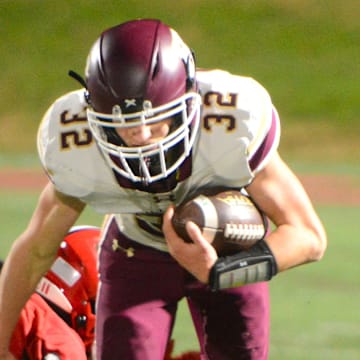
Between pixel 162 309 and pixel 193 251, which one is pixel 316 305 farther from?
pixel 193 251

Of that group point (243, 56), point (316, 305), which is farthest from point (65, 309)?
point (243, 56)

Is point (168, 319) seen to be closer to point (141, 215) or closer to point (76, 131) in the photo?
point (141, 215)

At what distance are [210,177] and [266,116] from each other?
0.25m

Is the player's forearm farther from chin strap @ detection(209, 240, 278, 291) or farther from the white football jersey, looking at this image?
the white football jersey

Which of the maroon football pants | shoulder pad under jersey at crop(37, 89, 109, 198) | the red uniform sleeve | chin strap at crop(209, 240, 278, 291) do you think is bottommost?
the red uniform sleeve

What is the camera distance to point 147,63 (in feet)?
12.0

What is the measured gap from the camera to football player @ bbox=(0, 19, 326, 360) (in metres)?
3.65

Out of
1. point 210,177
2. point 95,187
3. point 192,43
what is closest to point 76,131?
point 95,187

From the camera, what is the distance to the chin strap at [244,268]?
355 centimetres

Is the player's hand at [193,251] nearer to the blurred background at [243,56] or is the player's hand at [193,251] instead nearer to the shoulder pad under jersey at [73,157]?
the shoulder pad under jersey at [73,157]

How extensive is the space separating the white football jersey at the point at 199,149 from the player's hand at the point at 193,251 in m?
0.30

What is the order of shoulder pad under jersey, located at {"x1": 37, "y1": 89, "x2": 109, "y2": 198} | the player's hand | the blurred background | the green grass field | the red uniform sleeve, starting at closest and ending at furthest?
the player's hand < shoulder pad under jersey, located at {"x1": 37, "y1": 89, "x2": 109, "y2": 198} < the red uniform sleeve < the green grass field < the blurred background

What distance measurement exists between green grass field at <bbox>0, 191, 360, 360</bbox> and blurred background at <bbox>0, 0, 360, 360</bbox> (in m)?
2.08

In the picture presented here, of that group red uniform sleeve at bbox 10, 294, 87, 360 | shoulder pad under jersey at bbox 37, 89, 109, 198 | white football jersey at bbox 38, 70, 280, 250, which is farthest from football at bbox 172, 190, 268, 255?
red uniform sleeve at bbox 10, 294, 87, 360
